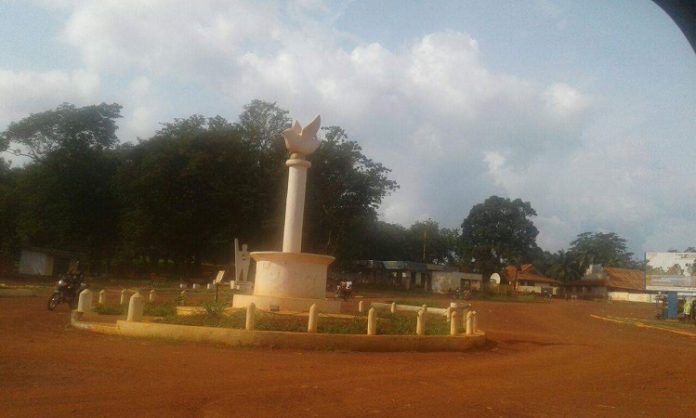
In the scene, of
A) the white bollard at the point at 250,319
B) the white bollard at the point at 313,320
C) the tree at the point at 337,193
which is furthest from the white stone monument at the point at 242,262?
the white bollard at the point at 250,319

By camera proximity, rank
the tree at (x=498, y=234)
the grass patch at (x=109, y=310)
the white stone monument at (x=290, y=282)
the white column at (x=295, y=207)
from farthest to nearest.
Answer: the tree at (x=498, y=234) < the white column at (x=295, y=207) < the grass patch at (x=109, y=310) < the white stone monument at (x=290, y=282)

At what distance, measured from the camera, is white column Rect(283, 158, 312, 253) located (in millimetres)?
18016

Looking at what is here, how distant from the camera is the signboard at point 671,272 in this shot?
41.8m

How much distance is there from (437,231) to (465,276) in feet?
95.3

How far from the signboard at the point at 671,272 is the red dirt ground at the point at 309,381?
102ft

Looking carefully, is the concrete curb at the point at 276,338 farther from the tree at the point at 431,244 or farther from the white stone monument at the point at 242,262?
the tree at the point at 431,244

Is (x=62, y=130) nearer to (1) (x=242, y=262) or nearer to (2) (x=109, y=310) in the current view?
(1) (x=242, y=262)

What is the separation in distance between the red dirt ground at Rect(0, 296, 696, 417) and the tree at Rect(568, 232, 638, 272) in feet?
268

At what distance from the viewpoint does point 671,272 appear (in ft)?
140

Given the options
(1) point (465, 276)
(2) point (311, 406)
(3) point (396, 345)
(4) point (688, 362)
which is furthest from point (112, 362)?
(1) point (465, 276)

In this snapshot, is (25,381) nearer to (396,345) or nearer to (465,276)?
(396,345)

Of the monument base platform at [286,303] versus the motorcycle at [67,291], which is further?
the motorcycle at [67,291]

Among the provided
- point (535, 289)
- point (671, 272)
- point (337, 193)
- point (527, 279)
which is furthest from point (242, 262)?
point (527, 279)

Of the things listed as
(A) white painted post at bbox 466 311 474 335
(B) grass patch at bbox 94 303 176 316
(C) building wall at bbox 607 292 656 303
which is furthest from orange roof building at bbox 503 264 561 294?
(B) grass patch at bbox 94 303 176 316
